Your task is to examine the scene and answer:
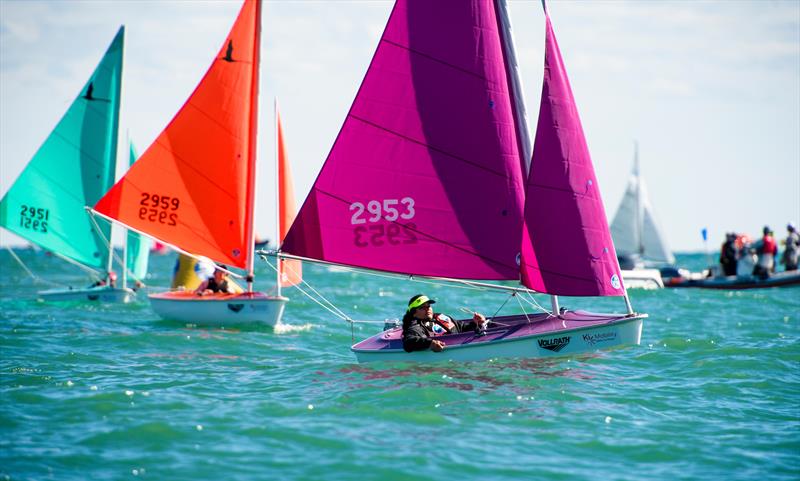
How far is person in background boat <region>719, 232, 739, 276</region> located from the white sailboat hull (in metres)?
4.07

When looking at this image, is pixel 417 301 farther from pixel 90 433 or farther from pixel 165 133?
pixel 165 133

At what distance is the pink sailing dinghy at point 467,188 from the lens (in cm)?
1633

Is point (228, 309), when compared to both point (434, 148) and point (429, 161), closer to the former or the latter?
point (429, 161)

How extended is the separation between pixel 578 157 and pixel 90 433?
383 inches

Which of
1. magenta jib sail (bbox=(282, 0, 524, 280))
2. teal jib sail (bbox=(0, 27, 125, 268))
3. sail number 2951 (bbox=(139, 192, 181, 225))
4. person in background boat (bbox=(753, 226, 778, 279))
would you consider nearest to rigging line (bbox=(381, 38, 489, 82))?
magenta jib sail (bbox=(282, 0, 524, 280))

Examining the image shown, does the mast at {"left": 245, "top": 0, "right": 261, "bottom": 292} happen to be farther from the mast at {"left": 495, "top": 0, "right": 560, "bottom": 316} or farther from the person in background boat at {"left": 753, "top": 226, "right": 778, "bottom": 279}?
the person in background boat at {"left": 753, "top": 226, "right": 778, "bottom": 279}

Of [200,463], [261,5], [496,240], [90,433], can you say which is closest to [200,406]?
[90,433]

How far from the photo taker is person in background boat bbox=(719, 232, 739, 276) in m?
45.2

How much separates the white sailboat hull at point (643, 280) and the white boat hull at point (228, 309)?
28513 millimetres

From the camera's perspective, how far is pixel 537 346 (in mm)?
16016

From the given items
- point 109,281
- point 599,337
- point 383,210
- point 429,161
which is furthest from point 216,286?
point 599,337

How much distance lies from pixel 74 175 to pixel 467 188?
70.3ft

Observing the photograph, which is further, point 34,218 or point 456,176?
point 34,218

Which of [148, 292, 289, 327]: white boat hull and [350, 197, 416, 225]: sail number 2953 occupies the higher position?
[350, 197, 416, 225]: sail number 2953
